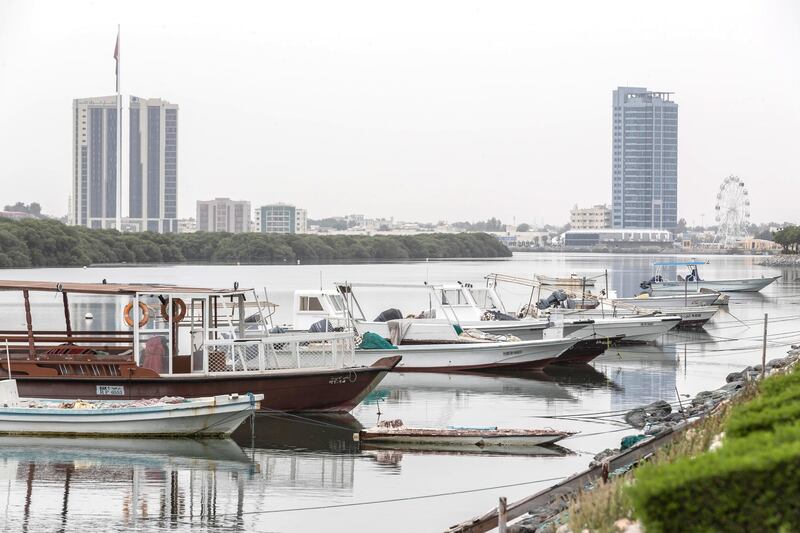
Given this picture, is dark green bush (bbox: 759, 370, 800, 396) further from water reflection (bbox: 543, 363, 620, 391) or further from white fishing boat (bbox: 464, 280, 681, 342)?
white fishing boat (bbox: 464, 280, 681, 342)

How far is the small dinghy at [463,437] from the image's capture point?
19.7 metres

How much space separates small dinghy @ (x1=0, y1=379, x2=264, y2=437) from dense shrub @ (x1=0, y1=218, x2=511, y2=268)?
91451mm

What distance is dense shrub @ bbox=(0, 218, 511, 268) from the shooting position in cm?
11300

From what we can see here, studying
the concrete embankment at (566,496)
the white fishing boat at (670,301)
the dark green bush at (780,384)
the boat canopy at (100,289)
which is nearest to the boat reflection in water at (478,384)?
the boat canopy at (100,289)

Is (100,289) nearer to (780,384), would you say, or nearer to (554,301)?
(780,384)

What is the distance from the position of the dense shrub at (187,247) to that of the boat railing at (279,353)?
89307mm

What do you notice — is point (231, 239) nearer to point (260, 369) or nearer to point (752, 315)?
point (752, 315)

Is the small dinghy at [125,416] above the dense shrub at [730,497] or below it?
below

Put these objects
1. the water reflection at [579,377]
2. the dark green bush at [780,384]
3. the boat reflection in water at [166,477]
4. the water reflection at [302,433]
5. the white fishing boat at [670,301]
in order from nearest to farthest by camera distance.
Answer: the dark green bush at [780,384]
the boat reflection in water at [166,477]
the water reflection at [302,433]
the water reflection at [579,377]
the white fishing boat at [670,301]

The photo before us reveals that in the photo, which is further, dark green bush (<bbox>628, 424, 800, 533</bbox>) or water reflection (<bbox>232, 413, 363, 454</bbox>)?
water reflection (<bbox>232, 413, 363, 454</bbox>)

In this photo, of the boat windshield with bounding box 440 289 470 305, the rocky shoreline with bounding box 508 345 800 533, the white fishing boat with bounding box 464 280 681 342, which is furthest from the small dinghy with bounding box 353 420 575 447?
the boat windshield with bounding box 440 289 470 305

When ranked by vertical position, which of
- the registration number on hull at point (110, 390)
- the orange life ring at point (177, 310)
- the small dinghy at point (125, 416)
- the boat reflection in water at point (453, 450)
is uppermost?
the orange life ring at point (177, 310)

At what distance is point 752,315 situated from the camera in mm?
58094

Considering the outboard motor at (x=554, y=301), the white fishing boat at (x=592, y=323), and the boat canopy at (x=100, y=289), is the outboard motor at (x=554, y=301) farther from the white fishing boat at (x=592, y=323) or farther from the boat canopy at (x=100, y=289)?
the boat canopy at (x=100, y=289)
